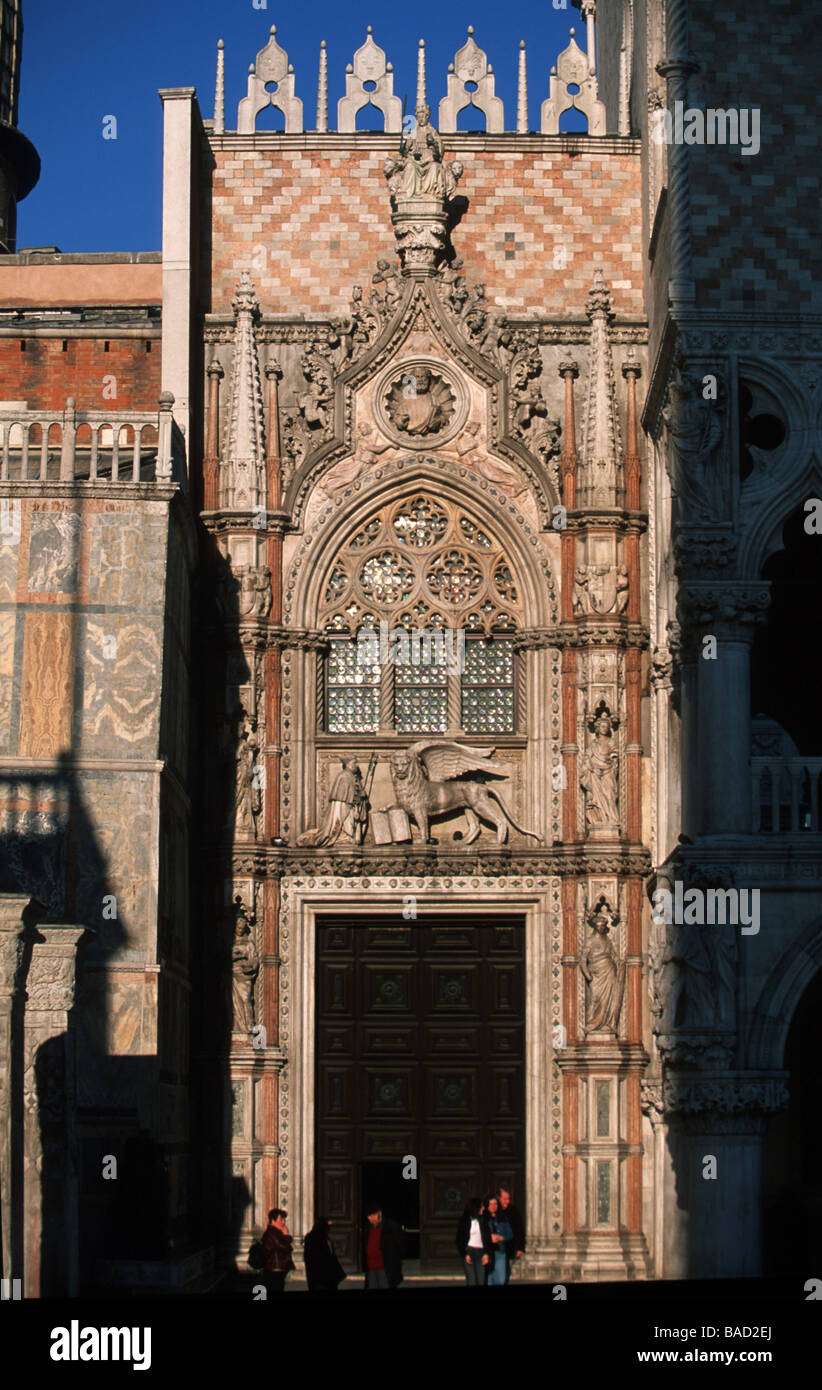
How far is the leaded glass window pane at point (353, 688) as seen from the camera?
2730 centimetres

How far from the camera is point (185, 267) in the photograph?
27.3 m

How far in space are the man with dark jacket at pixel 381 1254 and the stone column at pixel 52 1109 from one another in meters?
4.20

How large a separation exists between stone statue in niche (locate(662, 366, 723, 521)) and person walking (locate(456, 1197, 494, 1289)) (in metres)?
6.87

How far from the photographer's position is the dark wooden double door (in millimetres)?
26297

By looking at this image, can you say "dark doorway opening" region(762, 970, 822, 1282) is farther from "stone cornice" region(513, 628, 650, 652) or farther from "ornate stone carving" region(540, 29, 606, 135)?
"ornate stone carving" region(540, 29, 606, 135)

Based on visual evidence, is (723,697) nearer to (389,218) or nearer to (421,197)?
(421,197)

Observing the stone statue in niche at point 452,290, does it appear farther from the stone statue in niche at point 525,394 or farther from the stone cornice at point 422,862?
the stone cornice at point 422,862

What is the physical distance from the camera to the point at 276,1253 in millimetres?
22391

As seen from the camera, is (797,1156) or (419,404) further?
(419,404)

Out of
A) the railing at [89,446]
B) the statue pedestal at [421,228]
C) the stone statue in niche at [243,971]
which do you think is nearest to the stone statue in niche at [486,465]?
the statue pedestal at [421,228]

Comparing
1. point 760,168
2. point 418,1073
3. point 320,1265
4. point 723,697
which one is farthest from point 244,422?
point 320,1265

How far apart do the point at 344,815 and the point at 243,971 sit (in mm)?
1972

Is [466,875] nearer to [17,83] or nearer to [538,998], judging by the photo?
[538,998]
